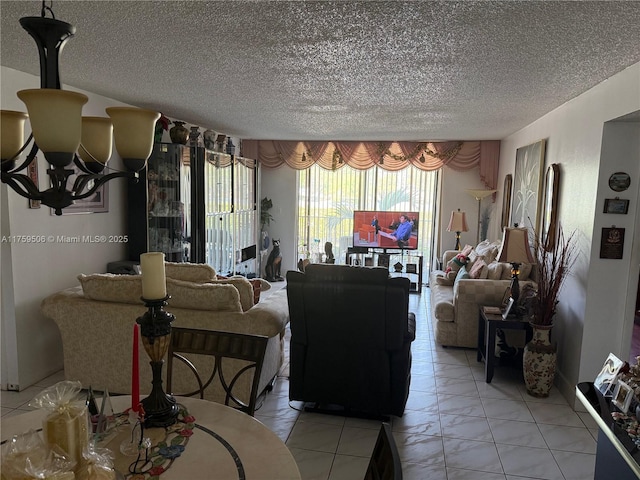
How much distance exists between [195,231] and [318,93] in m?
2.30

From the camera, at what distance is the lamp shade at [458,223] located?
668cm

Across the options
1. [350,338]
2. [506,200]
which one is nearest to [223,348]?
[350,338]

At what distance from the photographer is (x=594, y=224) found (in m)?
3.12

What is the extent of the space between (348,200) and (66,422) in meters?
6.60

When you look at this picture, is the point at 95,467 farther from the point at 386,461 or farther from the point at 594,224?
the point at 594,224

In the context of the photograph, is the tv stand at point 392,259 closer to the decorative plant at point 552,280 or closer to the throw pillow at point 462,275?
the throw pillow at point 462,275

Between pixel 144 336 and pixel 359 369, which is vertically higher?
pixel 144 336

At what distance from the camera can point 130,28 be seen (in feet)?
7.32

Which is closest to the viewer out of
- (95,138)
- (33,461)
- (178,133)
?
(33,461)

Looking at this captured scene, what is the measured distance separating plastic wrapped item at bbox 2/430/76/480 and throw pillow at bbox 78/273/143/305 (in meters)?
2.05

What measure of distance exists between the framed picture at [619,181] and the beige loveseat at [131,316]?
2.41m

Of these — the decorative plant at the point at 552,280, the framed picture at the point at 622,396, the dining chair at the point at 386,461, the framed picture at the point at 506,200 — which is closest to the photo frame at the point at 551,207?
the decorative plant at the point at 552,280

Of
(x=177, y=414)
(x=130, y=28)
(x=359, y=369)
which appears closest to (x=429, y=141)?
(x=359, y=369)

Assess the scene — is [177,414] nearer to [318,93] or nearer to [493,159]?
[318,93]
